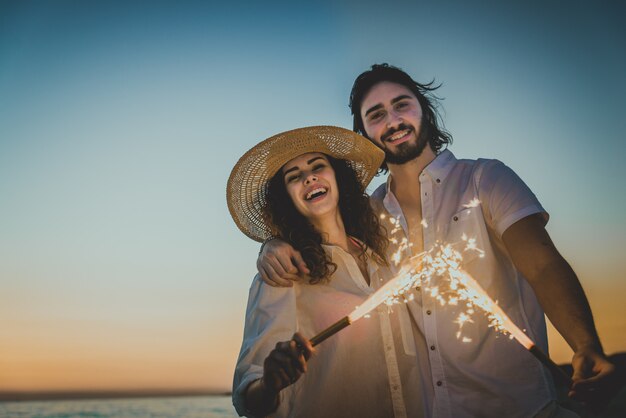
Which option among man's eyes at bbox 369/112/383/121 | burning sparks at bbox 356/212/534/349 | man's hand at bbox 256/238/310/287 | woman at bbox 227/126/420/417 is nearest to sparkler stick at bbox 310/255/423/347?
woman at bbox 227/126/420/417

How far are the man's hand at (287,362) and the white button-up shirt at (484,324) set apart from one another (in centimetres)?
159

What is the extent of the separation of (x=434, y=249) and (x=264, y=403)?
2.05 m

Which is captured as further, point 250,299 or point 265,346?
point 250,299

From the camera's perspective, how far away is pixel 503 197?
152 inches

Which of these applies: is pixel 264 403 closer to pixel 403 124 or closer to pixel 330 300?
pixel 330 300

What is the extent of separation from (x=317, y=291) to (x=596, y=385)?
2140 mm

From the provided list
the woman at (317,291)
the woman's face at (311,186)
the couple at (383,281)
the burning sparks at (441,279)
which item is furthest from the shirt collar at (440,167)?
the woman's face at (311,186)

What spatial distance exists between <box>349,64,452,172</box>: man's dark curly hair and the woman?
0.94 meters

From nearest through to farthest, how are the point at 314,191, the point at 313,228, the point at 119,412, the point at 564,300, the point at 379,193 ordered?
the point at 564,300
the point at 314,191
the point at 313,228
the point at 379,193
the point at 119,412

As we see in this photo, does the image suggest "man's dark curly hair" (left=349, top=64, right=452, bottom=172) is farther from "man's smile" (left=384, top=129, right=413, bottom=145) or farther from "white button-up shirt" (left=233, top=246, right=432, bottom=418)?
"white button-up shirt" (left=233, top=246, right=432, bottom=418)

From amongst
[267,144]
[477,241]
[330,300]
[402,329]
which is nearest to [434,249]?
[477,241]

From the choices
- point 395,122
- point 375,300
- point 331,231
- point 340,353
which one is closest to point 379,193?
point 395,122

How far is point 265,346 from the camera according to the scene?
328 centimetres

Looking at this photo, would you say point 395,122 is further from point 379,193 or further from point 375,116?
point 379,193
